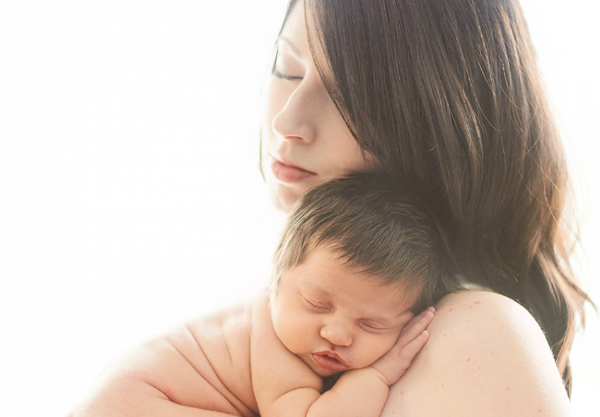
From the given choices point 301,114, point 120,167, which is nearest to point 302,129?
point 301,114

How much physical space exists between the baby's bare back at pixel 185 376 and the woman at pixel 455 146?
29 centimetres

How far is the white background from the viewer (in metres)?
1.42

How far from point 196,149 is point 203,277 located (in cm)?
42

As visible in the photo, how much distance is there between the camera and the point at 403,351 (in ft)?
2.92

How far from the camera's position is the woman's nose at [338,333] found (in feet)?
2.87

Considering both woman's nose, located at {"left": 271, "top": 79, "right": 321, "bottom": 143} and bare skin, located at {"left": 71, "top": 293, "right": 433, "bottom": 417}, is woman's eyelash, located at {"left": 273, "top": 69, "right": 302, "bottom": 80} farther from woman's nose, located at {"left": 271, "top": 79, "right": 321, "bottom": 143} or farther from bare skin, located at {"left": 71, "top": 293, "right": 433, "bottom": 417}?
bare skin, located at {"left": 71, "top": 293, "right": 433, "bottom": 417}

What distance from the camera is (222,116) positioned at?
169 centimetres

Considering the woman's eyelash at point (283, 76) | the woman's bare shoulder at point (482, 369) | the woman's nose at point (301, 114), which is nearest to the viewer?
the woman's bare shoulder at point (482, 369)

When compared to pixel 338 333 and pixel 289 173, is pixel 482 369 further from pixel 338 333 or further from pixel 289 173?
pixel 289 173

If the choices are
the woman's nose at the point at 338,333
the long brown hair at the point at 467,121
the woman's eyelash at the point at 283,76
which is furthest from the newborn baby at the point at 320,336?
the woman's eyelash at the point at 283,76

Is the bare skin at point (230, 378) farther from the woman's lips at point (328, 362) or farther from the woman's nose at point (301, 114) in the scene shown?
the woman's nose at point (301, 114)

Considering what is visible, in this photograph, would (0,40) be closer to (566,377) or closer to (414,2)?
(414,2)

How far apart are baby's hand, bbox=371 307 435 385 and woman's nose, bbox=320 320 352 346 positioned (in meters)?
0.08

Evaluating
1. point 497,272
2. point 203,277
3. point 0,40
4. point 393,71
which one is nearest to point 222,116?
point 203,277
